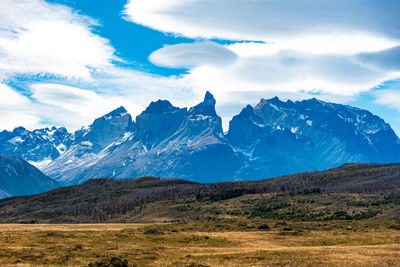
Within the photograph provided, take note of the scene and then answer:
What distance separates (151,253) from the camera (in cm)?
Result: 6519

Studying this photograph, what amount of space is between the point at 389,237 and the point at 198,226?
47.1 metres

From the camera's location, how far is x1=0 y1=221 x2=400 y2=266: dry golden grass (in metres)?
56.5

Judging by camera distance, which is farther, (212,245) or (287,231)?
(287,231)

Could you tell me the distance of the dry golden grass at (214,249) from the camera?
56500 mm

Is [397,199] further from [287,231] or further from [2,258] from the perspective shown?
[2,258]

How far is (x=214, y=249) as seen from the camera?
2817 inches

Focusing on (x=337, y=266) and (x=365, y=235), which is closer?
(x=337, y=266)

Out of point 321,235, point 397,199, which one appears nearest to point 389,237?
point 321,235

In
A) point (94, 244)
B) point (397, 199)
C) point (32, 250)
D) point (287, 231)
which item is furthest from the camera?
point (397, 199)

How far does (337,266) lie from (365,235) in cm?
3885

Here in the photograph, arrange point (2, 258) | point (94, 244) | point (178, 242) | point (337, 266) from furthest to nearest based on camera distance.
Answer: point (178, 242)
point (94, 244)
point (2, 258)
point (337, 266)

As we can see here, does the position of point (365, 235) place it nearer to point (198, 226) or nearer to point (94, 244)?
point (198, 226)

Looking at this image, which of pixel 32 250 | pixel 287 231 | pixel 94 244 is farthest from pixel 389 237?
pixel 32 250

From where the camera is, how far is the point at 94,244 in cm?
7356
